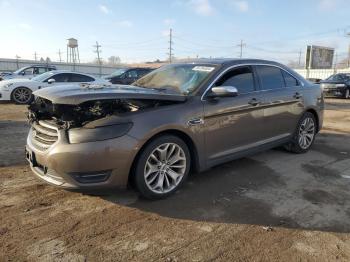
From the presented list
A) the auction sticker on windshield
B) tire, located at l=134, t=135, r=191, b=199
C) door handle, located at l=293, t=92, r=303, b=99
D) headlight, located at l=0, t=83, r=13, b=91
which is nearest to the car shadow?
tire, located at l=134, t=135, r=191, b=199

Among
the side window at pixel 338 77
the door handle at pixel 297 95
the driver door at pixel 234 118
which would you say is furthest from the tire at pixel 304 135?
the side window at pixel 338 77

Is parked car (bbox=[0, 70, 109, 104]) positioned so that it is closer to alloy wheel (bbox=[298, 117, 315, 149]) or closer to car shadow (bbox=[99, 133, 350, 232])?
alloy wheel (bbox=[298, 117, 315, 149])

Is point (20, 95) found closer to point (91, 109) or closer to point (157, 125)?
point (91, 109)

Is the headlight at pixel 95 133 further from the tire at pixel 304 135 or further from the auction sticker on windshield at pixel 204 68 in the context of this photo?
the tire at pixel 304 135

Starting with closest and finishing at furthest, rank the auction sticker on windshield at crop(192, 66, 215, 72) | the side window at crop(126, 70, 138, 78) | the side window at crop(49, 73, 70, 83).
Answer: the auction sticker on windshield at crop(192, 66, 215, 72) → the side window at crop(49, 73, 70, 83) → the side window at crop(126, 70, 138, 78)

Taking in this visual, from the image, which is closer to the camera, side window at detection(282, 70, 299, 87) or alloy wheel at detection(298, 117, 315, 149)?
side window at detection(282, 70, 299, 87)

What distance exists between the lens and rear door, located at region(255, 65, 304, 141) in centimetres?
541

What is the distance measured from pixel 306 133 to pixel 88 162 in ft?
14.4

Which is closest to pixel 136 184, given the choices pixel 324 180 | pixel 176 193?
pixel 176 193

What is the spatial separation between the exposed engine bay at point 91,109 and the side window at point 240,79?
3.33 feet

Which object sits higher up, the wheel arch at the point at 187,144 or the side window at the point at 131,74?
the side window at the point at 131,74

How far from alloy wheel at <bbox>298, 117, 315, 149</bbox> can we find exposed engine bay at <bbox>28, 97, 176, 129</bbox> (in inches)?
123

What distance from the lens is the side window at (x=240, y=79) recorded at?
4832 mm

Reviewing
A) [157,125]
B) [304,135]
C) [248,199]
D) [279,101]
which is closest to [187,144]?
[157,125]
